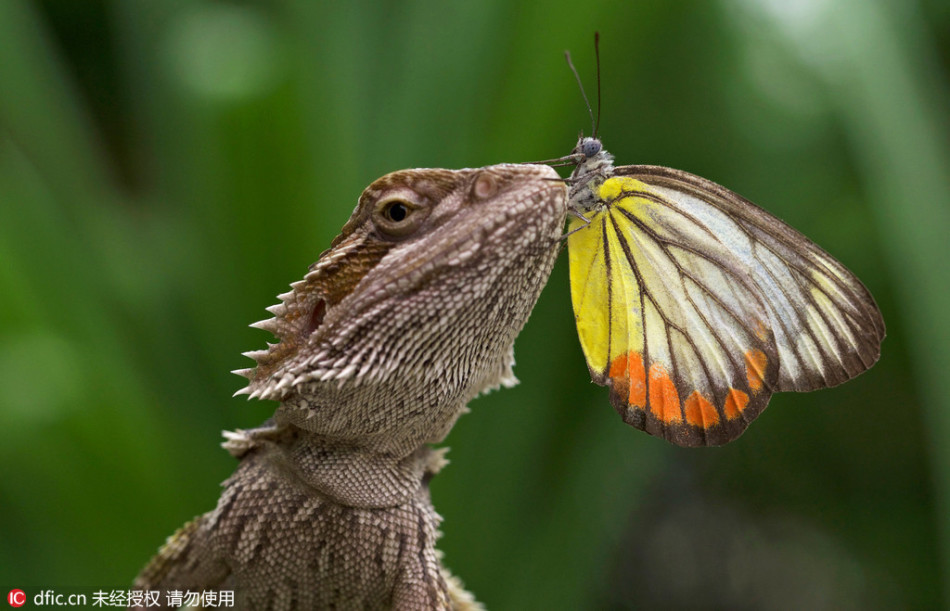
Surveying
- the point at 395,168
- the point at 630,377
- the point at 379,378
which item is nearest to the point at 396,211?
the point at 379,378

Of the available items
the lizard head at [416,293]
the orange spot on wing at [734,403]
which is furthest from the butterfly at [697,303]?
the lizard head at [416,293]

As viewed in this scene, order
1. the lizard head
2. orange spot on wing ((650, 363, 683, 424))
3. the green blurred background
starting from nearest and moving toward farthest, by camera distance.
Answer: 1. the lizard head
2. orange spot on wing ((650, 363, 683, 424))
3. the green blurred background

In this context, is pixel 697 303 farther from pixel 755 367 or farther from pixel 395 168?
pixel 395 168

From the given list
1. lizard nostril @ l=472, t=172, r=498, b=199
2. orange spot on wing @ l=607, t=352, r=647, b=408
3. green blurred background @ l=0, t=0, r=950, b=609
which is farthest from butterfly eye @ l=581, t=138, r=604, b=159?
green blurred background @ l=0, t=0, r=950, b=609

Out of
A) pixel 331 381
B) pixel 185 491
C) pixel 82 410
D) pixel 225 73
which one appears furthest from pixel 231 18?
pixel 331 381

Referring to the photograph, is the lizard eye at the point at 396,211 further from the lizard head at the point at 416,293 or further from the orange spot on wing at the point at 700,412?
the orange spot on wing at the point at 700,412

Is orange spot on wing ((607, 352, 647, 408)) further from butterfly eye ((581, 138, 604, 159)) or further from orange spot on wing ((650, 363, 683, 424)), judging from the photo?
butterfly eye ((581, 138, 604, 159))
